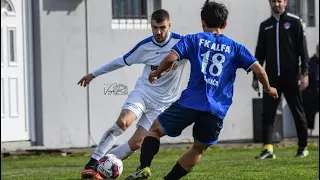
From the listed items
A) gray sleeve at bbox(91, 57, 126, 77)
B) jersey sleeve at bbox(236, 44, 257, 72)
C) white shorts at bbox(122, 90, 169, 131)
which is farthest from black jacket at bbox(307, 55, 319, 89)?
jersey sleeve at bbox(236, 44, 257, 72)

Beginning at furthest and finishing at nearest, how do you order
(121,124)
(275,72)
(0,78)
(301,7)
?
(301,7), (0,78), (275,72), (121,124)

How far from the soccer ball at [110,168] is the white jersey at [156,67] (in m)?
0.94

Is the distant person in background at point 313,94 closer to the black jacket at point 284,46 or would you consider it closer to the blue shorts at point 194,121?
the black jacket at point 284,46

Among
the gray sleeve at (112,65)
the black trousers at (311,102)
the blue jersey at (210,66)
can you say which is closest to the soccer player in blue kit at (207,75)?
the blue jersey at (210,66)

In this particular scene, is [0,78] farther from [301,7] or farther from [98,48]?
[301,7]

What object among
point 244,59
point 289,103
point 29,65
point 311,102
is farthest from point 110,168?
point 311,102

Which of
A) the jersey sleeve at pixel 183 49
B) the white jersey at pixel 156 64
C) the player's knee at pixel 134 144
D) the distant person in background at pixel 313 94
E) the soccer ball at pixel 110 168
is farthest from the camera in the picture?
the distant person in background at pixel 313 94

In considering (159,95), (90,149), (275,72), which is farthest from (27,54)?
(159,95)

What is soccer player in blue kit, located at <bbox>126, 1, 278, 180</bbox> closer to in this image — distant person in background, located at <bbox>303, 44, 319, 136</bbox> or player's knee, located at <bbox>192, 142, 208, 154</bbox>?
player's knee, located at <bbox>192, 142, 208, 154</bbox>

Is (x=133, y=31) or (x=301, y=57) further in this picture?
(x=133, y=31)

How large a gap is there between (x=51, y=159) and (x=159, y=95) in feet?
16.8

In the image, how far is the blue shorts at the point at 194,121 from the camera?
30.3 ft

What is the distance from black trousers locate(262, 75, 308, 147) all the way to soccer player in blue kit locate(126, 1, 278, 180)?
15.1 ft

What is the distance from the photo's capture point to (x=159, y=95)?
1128cm
